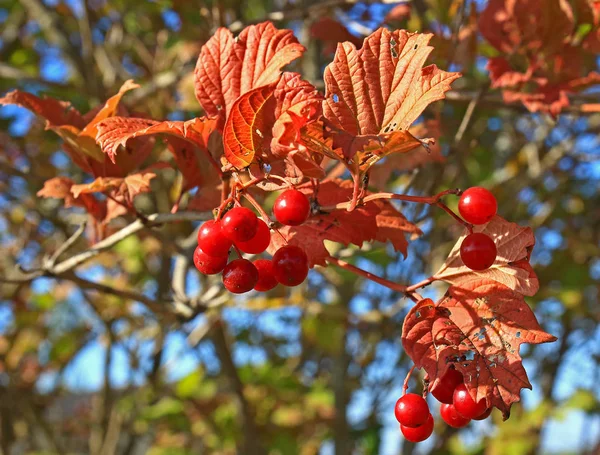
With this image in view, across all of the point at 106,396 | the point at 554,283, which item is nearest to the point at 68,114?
the point at 106,396

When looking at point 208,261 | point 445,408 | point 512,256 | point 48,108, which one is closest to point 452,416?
point 445,408

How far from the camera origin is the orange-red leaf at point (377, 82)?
1.03 metres

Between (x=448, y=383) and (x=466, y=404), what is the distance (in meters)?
0.06

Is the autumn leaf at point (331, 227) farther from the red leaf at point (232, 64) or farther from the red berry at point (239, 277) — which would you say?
the red leaf at point (232, 64)

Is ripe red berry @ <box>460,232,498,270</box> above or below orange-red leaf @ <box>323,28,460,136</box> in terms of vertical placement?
below

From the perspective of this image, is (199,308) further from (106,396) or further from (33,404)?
(33,404)

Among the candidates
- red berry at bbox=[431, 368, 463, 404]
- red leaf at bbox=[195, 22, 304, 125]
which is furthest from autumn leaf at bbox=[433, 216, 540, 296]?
red leaf at bbox=[195, 22, 304, 125]

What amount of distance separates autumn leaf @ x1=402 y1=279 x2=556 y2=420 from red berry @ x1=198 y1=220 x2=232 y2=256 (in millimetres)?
353

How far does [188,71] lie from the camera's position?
9.36 ft

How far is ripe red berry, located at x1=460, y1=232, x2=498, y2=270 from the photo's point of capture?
986mm

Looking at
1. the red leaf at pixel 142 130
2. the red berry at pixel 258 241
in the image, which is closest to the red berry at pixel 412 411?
the red berry at pixel 258 241

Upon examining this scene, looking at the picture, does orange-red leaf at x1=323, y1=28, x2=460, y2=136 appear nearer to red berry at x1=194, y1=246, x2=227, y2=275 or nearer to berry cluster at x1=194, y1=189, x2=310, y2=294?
berry cluster at x1=194, y1=189, x2=310, y2=294

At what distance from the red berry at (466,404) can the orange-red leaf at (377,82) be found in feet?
1.55

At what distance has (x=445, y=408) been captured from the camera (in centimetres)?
112
